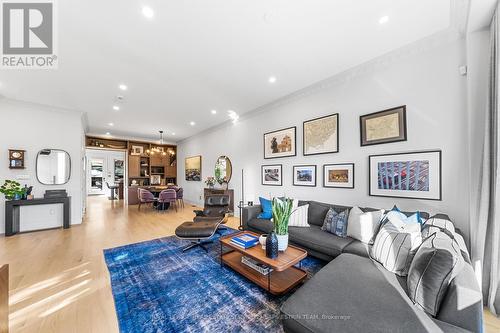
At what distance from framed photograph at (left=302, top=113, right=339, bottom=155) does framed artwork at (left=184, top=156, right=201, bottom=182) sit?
487cm

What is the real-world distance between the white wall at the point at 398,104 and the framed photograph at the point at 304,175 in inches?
4.2

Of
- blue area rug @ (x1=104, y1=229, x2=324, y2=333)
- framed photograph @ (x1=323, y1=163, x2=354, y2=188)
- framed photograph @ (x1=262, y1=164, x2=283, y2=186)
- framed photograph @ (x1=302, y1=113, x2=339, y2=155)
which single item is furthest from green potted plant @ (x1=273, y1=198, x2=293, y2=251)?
framed photograph @ (x1=262, y1=164, x2=283, y2=186)

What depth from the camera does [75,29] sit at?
222 cm

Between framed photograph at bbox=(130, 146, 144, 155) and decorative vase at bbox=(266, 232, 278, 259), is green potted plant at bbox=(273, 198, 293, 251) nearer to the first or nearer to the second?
decorative vase at bbox=(266, 232, 278, 259)

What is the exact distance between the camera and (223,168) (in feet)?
20.5

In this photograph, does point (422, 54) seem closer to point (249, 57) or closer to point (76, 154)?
point (249, 57)

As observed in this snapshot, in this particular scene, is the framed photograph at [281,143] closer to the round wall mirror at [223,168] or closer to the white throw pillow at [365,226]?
the round wall mirror at [223,168]

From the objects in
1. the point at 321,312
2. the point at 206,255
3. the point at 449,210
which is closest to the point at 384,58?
the point at 449,210

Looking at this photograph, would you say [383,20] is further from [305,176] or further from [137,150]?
[137,150]

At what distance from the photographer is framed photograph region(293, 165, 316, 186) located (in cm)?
373

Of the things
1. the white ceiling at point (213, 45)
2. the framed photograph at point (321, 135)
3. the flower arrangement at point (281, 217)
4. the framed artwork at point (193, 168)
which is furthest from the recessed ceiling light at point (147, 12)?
the framed artwork at point (193, 168)

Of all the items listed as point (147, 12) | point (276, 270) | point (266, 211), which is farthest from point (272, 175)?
point (147, 12)

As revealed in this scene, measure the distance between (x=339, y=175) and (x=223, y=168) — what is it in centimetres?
379

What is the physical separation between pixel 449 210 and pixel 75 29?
4928 mm
